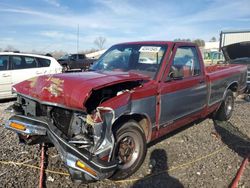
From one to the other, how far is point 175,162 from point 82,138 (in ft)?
6.23

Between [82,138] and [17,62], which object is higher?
[17,62]

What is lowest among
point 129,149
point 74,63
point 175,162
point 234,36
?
point 175,162

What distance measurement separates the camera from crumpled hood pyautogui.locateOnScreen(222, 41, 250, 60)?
1205 centimetres

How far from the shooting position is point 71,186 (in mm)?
3900

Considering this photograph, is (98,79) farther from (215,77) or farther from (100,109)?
(215,77)

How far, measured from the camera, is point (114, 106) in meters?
3.58

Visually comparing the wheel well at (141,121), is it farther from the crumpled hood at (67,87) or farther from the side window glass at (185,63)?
the side window glass at (185,63)

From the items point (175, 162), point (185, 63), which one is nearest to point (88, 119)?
point (175, 162)

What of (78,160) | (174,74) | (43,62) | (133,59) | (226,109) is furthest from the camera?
(43,62)

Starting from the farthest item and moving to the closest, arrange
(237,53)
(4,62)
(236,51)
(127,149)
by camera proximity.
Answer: (237,53) → (236,51) → (4,62) → (127,149)

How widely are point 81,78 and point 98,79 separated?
272 millimetres

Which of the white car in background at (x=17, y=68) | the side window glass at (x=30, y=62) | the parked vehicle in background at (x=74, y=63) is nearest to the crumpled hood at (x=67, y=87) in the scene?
the white car in background at (x=17, y=68)

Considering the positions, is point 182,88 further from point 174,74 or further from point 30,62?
point 30,62

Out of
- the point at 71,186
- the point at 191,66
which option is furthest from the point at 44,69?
the point at 71,186
